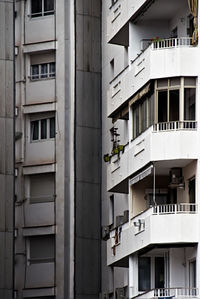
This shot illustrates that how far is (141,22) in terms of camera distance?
173ft

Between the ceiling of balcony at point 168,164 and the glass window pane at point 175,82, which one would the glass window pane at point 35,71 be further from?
the glass window pane at point 175,82

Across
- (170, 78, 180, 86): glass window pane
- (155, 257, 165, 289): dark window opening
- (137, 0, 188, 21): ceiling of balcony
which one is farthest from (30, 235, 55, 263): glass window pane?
(170, 78, 180, 86): glass window pane

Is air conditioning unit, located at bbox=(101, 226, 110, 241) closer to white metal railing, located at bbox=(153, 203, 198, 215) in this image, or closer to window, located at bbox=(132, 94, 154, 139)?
window, located at bbox=(132, 94, 154, 139)

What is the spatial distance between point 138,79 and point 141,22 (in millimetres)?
3167

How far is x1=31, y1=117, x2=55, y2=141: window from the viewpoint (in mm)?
69475

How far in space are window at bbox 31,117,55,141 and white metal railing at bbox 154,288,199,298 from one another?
22.4 meters

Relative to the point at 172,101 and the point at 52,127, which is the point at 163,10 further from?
the point at 52,127

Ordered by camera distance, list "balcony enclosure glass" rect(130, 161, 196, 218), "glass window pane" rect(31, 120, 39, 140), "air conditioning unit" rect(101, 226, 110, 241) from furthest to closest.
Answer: "glass window pane" rect(31, 120, 39, 140) < "air conditioning unit" rect(101, 226, 110, 241) < "balcony enclosure glass" rect(130, 161, 196, 218)

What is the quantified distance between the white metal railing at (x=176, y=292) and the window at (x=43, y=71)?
23.5 meters

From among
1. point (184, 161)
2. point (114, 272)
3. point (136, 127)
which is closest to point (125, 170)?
point (136, 127)

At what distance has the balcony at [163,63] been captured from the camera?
1882 inches

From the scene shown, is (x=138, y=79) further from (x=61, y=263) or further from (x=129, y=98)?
(x=61, y=263)

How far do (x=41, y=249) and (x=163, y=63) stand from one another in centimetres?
2198

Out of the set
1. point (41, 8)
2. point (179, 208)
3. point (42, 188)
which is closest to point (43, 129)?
point (42, 188)
